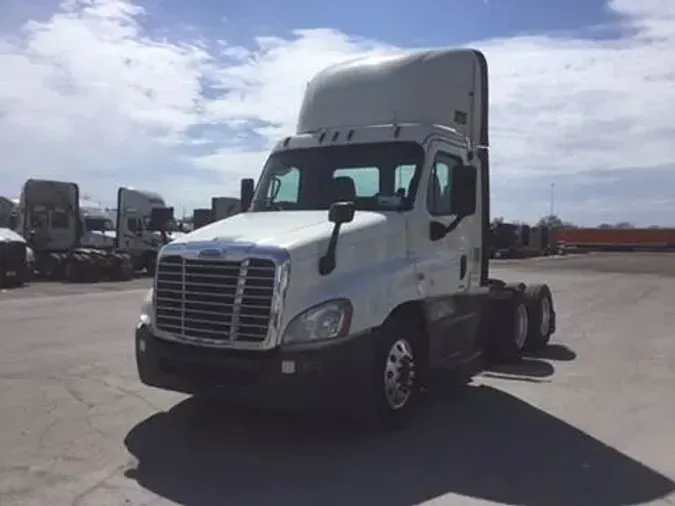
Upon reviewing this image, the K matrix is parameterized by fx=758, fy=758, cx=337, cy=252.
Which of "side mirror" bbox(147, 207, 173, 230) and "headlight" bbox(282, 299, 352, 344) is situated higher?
"side mirror" bbox(147, 207, 173, 230)

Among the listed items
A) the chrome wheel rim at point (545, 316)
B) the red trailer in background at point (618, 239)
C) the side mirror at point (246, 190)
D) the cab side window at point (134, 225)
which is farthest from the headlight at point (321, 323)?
the red trailer in background at point (618, 239)

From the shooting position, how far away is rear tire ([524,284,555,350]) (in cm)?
1180

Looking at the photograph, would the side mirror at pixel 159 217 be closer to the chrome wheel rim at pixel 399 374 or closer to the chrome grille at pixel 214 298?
the chrome grille at pixel 214 298

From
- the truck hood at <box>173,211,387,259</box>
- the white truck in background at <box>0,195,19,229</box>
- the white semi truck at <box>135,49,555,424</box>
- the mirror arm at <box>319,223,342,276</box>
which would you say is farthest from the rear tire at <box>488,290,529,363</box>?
the white truck in background at <box>0,195,19,229</box>

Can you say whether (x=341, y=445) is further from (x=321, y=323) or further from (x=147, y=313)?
(x=147, y=313)

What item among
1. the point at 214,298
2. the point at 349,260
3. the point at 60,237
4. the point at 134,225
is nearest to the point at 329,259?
the point at 349,260

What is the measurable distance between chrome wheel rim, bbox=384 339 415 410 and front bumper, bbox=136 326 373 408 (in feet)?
1.48

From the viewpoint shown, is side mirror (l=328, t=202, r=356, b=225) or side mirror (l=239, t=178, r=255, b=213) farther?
side mirror (l=239, t=178, r=255, b=213)

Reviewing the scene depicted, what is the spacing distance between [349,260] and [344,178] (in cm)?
150

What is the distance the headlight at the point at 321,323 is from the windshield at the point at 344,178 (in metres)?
1.59

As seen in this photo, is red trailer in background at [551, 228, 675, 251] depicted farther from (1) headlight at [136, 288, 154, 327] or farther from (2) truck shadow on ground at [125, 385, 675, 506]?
(1) headlight at [136, 288, 154, 327]

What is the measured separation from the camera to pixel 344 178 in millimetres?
7895

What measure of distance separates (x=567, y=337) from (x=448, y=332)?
637 cm

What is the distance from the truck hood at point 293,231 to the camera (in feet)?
21.0
